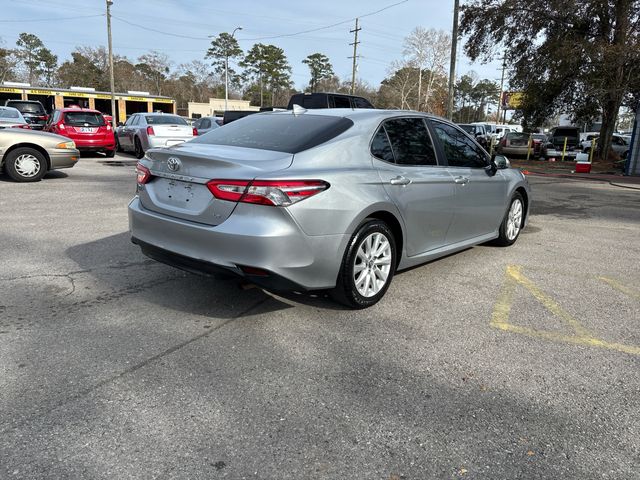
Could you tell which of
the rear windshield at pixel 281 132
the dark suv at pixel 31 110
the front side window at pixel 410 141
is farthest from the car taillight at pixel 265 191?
the dark suv at pixel 31 110

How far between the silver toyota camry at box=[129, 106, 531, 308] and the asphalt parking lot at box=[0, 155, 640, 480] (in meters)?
0.46

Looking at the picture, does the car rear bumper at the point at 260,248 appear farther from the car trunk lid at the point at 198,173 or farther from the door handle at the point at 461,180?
the door handle at the point at 461,180

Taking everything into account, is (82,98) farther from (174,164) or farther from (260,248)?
(260,248)

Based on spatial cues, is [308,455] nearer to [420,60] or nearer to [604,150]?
[604,150]

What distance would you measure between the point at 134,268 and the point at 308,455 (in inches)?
128

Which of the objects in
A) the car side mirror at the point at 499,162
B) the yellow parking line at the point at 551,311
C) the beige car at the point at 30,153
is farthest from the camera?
the beige car at the point at 30,153

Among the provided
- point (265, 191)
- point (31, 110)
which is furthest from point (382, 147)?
point (31, 110)

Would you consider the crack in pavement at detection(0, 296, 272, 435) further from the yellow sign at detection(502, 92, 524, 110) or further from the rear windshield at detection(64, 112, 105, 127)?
the yellow sign at detection(502, 92, 524, 110)

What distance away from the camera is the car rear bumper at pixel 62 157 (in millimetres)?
10406

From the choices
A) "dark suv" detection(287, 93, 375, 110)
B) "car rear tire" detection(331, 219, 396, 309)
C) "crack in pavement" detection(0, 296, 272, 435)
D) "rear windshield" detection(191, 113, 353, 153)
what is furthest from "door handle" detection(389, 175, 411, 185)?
"dark suv" detection(287, 93, 375, 110)

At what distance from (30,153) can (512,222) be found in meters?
9.34

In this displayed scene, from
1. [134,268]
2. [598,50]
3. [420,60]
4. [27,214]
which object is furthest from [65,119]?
[420,60]

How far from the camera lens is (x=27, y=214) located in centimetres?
730

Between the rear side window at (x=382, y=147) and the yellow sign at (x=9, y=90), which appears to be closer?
the rear side window at (x=382, y=147)
